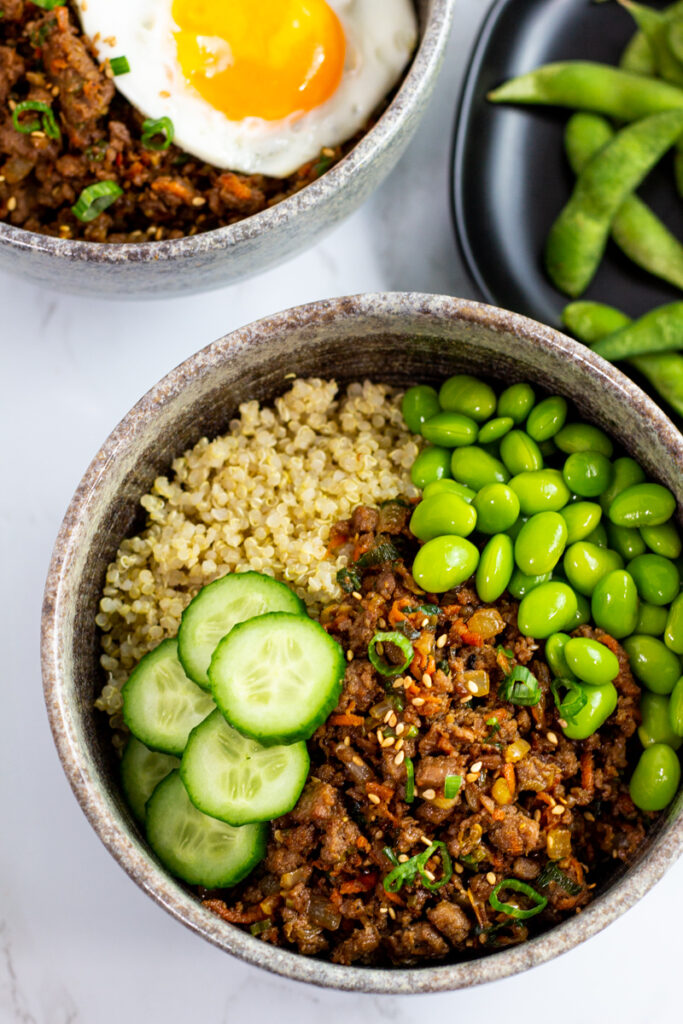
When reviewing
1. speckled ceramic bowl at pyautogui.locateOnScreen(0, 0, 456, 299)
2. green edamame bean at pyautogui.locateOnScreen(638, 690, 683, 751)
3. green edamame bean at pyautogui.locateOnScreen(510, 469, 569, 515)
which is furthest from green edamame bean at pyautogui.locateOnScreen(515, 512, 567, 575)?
speckled ceramic bowl at pyautogui.locateOnScreen(0, 0, 456, 299)

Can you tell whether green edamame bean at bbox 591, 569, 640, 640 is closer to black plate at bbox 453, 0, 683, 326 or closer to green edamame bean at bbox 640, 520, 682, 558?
green edamame bean at bbox 640, 520, 682, 558

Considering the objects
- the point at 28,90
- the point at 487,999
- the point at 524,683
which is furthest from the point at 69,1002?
the point at 28,90

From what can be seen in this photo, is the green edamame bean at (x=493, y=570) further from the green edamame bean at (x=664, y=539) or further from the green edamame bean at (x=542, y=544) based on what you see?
the green edamame bean at (x=664, y=539)

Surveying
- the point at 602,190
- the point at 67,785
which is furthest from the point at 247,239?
the point at 67,785

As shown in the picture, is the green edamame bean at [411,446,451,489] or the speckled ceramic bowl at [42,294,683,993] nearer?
the speckled ceramic bowl at [42,294,683,993]

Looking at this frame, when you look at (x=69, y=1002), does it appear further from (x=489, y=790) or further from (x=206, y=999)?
(x=489, y=790)

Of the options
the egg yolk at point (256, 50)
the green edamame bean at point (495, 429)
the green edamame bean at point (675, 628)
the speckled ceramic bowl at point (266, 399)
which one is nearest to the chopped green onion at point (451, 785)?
the speckled ceramic bowl at point (266, 399)

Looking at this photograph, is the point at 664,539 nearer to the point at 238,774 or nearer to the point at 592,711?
the point at 592,711
